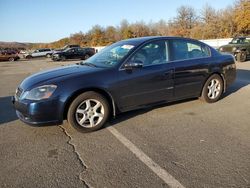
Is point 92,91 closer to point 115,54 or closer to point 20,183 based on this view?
point 115,54

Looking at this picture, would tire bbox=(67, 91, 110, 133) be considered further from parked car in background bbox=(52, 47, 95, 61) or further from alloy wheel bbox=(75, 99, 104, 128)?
parked car in background bbox=(52, 47, 95, 61)

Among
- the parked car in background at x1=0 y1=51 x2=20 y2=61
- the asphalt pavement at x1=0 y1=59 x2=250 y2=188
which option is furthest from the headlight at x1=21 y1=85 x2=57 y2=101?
the parked car in background at x1=0 y1=51 x2=20 y2=61

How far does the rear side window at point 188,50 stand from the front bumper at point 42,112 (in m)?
2.61

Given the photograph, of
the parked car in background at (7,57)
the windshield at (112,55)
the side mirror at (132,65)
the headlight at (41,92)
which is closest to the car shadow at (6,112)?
the headlight at (41,92)

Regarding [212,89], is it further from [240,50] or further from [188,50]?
[240,50]

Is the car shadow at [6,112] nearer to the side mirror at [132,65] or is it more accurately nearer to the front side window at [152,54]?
the side mirror at [132,65]

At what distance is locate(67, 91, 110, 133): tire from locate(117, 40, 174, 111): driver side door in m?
0.36

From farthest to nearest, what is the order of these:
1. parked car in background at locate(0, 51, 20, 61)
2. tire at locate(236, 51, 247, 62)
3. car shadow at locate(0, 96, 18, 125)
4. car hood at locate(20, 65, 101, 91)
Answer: parked car in background at locate(0, 51, 20, 61) → tire at locate(236, 51, 247, 62) → car shadow at locate(0, 96, 18, 125) → car hood at locate(20, 65, 101, 91)

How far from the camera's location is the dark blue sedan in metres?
4.48

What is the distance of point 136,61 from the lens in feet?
16.8

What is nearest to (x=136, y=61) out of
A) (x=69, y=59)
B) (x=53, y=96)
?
(x=53, y=96)

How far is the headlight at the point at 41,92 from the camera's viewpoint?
174 inches

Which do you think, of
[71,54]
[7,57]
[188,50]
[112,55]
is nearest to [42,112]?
[112,55]

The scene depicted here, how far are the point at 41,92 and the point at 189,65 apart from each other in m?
3.06
